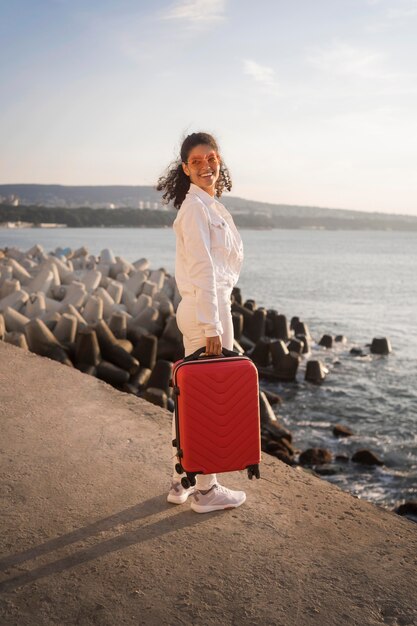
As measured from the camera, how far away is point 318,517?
3383mm

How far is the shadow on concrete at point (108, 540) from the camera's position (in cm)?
275

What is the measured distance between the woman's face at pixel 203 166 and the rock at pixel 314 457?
5.48 m

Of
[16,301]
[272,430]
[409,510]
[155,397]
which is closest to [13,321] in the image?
[16,301]

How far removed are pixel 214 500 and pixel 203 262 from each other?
1.15 meters

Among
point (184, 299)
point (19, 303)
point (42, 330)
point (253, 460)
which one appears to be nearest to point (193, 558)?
point (253, 460)

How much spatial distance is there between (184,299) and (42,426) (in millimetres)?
1569

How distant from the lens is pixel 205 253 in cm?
307

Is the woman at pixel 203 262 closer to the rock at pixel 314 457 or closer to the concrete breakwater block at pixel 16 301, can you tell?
the rock at pixel 314 457

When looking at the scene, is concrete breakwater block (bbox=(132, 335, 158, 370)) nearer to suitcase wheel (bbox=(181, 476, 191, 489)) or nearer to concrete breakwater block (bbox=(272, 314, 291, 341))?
suitcase wheel (bbox=(181, 476, 191, 489))

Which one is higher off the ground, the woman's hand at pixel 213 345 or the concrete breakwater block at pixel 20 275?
the woman's hand at pixel 213 345

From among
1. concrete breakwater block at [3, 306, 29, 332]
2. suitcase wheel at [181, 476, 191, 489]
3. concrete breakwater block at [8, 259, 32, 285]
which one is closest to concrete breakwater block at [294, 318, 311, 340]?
concrete breakwater block at [8, 259, 32, 285]

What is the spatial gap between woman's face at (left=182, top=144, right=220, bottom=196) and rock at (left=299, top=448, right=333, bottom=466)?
18.0 feet

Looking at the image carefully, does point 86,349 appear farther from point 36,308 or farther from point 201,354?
point 201,354

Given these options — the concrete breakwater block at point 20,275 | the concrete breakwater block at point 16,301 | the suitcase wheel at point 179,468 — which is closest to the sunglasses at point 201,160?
the suitcase wheel at point 179,468
